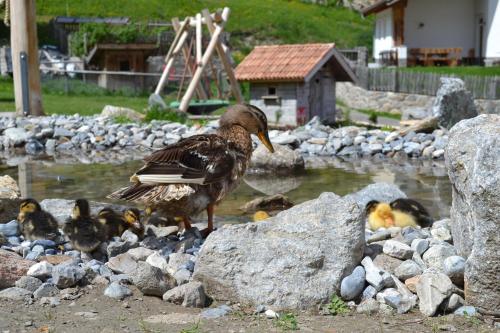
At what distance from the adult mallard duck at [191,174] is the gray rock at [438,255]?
1.83 meters

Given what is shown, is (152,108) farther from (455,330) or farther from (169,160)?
(455,330)

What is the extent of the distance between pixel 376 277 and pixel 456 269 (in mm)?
555

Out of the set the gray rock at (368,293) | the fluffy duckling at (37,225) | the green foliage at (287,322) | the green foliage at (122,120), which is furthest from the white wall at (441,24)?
the green foliage at (287,322)

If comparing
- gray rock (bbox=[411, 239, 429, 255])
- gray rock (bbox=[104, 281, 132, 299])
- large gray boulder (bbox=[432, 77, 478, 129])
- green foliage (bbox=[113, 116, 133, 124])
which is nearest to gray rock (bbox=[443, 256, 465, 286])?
gray rock (bbox=[411, 239, 429, 255])

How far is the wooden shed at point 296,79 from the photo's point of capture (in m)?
20.5

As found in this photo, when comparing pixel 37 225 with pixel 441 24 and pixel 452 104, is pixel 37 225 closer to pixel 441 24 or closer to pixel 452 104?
pixel 452 104

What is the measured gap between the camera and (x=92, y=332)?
4477 millimetres

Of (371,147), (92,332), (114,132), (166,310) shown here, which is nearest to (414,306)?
(166,310)

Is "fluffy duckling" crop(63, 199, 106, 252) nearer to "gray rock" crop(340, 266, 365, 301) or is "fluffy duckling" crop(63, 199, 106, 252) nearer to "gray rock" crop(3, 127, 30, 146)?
"gray rock" crop(340, 266, 365, 301)

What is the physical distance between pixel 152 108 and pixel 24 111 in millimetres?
3246

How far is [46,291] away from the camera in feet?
17.0

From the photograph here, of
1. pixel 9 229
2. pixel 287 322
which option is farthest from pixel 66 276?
pixel 9 229

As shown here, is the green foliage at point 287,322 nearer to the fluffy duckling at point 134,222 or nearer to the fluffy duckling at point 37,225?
the fluffy duckling at point 134,222

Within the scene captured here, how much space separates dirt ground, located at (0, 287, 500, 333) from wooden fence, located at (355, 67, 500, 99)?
22843mm
